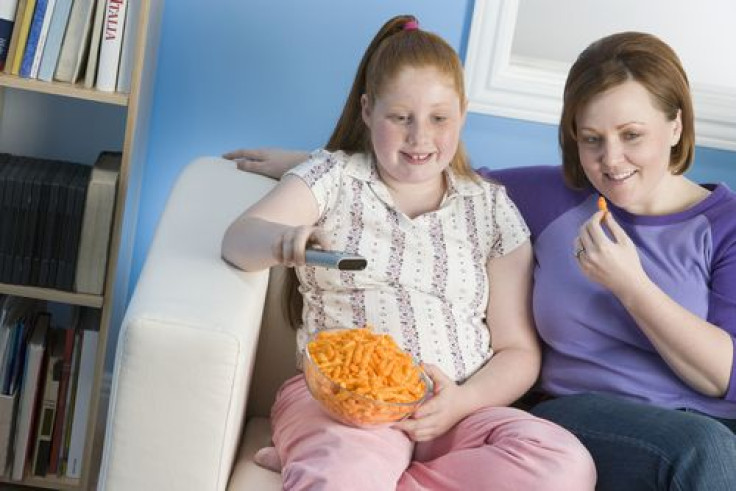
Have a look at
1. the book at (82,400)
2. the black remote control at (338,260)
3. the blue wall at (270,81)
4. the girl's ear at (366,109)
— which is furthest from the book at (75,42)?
the black remote control at (338,260)

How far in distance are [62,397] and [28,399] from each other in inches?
2.7

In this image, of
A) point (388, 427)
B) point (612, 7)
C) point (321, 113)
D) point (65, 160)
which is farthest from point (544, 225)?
point (65, 160)

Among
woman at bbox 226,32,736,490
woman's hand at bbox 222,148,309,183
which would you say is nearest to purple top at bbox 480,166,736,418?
woman at bbox 226,32,736,490

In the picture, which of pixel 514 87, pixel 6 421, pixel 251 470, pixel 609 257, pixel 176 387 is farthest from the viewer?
pixel 514 87

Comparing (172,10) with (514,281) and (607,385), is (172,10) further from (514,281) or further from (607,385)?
(607,385)

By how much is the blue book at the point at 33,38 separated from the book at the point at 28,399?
0.54 m

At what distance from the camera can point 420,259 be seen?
6.71 feet

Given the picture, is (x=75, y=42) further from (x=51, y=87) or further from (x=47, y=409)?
(x=47, y=409)

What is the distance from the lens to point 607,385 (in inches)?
78.7

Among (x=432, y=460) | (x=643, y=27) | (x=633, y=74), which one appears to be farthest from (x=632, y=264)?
(x=643, y=27)

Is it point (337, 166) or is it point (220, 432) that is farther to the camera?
point (337, 166)

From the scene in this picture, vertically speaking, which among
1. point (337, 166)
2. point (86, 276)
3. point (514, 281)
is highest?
point (337, 166)

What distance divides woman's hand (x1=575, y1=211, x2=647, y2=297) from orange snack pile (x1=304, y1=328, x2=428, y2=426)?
0.38 metres

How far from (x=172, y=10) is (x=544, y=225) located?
1.01 meters
